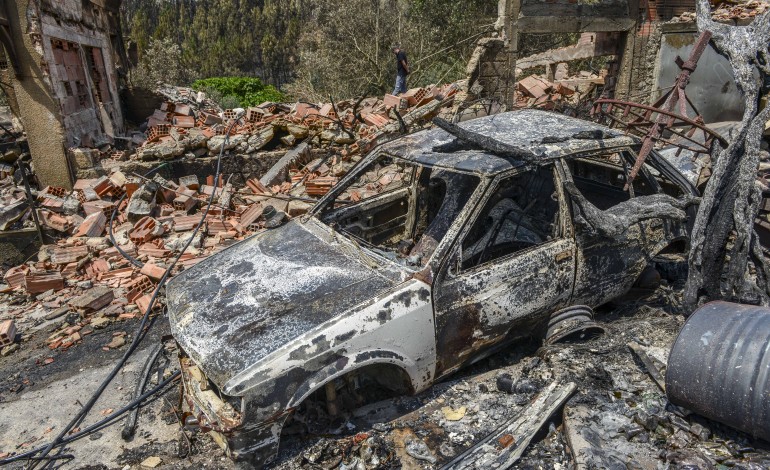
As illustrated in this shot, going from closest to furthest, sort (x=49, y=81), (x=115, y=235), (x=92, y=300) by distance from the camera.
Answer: (x=92, y=300), (x=115, y=235), (x=49, y=81)

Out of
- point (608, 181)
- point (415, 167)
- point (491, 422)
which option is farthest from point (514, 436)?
point (608, 181)

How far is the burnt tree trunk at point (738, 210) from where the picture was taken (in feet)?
12.2

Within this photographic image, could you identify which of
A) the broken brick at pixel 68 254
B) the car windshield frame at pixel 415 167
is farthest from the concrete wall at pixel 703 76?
the broken brick at pixel 68 254

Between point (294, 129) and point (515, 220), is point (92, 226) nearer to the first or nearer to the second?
point (294, 129)

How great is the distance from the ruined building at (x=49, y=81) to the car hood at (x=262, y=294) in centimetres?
701

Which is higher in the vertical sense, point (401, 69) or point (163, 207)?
point (401, 69)

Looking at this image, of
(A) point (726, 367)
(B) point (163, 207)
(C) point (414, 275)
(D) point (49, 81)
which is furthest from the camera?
(D) point (49, 81)

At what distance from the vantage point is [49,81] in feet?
29.7

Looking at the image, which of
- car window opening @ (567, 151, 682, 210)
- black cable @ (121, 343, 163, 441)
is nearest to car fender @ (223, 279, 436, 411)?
black cable @ (121, 343, 163, 441)

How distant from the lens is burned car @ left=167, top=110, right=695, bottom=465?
9.55 feet

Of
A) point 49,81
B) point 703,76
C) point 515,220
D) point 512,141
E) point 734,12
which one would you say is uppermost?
point 734,12

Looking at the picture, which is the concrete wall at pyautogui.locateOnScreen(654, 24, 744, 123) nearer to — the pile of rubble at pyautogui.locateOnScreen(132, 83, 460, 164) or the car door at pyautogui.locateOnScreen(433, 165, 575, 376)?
the pile of rubble at pyautogui.locateOnScreen(132, 83, 460, 164)

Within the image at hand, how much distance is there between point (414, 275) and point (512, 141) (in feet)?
4.65

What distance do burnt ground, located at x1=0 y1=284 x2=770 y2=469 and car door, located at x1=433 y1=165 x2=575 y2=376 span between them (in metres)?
0.32
